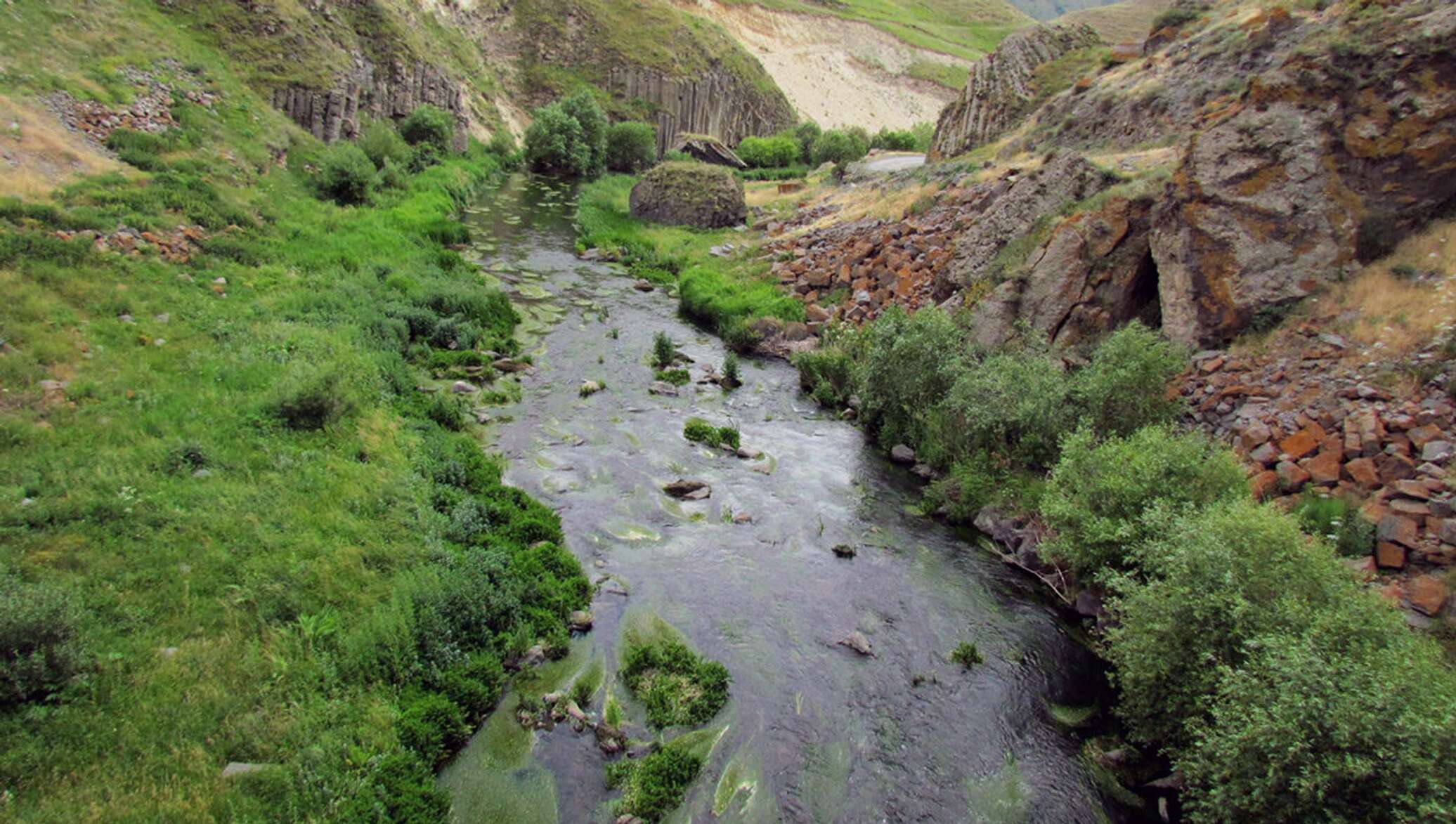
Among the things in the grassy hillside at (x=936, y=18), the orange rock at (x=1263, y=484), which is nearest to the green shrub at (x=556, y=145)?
the orange rock at (x=1263, y=484)

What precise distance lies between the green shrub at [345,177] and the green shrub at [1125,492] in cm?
3400

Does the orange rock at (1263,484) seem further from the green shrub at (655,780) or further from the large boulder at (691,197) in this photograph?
the large boulder at (691,197)

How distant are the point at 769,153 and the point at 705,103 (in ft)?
54.1

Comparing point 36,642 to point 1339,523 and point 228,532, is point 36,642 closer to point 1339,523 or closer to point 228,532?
point 228,532

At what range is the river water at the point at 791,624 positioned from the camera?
10898mm

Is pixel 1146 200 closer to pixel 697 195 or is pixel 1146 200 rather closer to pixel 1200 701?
pixel 1200 701

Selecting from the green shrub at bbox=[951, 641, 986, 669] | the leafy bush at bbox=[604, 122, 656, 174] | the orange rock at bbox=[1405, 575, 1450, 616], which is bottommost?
the green shrub at bbox=[951, 641, 986, 669]

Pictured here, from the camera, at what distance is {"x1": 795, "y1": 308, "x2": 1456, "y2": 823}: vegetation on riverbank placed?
8836 mm

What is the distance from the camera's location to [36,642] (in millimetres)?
9219

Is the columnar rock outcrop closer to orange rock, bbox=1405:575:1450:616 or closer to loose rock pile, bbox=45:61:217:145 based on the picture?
loose rock pile, bbox=45:61:217:145

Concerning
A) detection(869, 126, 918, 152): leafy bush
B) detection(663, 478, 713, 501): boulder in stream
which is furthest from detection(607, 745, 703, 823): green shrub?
detection(869, 126, 918, 152): leafy bush

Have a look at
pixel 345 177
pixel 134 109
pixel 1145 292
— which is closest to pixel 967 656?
pixel 1145 292

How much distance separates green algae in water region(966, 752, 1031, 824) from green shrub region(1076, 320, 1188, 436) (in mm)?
9709

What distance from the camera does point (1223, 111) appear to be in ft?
72.6
